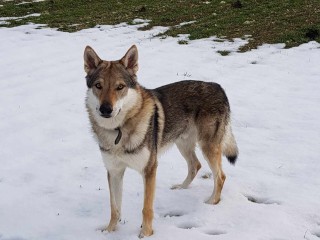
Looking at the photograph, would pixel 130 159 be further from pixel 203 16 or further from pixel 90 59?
pixel 203 16

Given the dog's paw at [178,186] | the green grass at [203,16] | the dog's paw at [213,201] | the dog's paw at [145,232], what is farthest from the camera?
the green grass at [203,16]

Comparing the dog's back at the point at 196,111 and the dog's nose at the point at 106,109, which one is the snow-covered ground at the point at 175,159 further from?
the dog's nose at the point at 106,109

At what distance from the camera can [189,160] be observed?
21.4ft

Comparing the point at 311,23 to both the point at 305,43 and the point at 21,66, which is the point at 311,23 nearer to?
the point at 305,43

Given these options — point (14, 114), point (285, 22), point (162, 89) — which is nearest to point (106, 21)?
point (285, 22)

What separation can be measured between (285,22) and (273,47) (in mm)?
3196

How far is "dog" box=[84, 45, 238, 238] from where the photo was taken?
4875 mm

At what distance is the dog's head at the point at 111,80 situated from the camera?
182 inches

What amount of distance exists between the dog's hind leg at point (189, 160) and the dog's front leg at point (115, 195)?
3.98 ft

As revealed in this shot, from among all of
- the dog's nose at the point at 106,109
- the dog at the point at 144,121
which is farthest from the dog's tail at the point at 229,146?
the dog's nose at the point at 106,109

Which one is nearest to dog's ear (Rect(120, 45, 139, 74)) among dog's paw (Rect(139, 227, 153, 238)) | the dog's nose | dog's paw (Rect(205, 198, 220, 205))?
the dog's nose

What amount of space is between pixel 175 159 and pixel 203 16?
512 inches

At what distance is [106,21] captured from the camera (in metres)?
19.0

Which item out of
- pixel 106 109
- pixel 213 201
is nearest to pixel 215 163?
pixel 213 201
